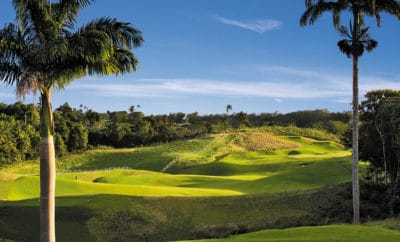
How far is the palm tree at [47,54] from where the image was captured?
15.5 metres

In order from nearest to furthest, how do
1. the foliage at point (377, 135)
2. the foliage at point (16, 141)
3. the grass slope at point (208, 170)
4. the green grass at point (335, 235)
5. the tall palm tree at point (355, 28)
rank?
the green grass at point (335, 235) < the tall palm tree at point (355, 28) < the foliage at point (377, 135) < the grass slope at point (208, 170) < the foliage at point (16, 141)

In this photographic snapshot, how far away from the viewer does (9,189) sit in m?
43.0

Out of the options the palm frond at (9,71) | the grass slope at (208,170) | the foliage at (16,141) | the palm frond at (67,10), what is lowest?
the grass slope at (208,170)

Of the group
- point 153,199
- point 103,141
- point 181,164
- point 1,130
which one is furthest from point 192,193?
point 103,141

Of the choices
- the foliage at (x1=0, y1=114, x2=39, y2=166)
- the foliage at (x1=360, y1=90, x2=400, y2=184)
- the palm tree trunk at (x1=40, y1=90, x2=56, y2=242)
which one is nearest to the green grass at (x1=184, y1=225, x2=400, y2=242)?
the palm tree trunk at (x1=40, y1=90, x2=56, y2=242)

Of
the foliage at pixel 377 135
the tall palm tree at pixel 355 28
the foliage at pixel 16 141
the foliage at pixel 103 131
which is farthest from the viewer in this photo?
the foliage at pixel 103 131

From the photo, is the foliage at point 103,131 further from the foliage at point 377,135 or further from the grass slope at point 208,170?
the foliage at point 377,135

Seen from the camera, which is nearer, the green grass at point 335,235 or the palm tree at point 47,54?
Result: the green grass at point 335,235

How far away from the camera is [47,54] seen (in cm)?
1480

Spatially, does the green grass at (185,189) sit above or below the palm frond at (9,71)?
below

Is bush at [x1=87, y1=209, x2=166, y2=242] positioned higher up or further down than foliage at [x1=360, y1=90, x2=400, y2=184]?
further down

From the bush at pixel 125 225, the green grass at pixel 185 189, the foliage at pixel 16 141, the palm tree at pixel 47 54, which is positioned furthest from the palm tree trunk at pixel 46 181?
the foliage at pixel 16 141

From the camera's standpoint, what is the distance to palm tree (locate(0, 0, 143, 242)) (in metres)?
15.5

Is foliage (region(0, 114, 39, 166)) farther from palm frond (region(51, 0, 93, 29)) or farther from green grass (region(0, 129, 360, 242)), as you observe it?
palm frond (region(51, 0, 93, 29))
